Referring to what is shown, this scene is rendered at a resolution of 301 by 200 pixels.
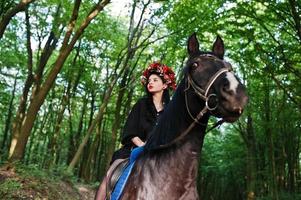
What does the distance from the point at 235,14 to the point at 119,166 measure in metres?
11.6

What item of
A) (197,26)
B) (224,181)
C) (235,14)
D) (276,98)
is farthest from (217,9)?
(224,181)

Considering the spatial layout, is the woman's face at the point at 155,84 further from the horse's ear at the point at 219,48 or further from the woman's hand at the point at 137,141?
the horse's ear at the point at 219,48

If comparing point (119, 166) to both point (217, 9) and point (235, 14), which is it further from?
point (217, 9)

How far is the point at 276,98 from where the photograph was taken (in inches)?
998

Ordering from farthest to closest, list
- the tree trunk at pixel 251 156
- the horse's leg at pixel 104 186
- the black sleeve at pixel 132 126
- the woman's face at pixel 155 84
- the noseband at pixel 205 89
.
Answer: the tree trunk at pixel 251 156 < the woman's face at pixel 155 84 < the black sleeve at pixel 132 126 < the horse's leg at pixel 104 186 < the noseband at pixel 205 89

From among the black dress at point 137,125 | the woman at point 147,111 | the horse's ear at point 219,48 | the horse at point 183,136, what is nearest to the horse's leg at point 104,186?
the woman at point 147,111

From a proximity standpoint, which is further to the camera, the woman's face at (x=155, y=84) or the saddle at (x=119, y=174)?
the woman's face at (x=155, y=84)

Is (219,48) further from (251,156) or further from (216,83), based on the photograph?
(251,156)

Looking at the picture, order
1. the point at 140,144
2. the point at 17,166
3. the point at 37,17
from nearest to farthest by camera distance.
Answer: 1. the point at 140,144
2. the point at 17,166
3. the point at 37,17

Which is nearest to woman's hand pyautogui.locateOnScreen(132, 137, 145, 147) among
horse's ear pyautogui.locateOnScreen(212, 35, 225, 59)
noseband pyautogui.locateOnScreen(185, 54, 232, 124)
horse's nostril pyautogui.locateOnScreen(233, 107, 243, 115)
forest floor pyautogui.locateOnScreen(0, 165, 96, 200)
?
noseband pyautogui.locateOnScreen(185, 54, 232, 124)

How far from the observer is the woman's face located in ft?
15.7

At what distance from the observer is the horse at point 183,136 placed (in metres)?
3.51

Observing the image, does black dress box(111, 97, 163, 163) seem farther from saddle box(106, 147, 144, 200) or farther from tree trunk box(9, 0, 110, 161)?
tree trunk box(9, 0, 110, 161)

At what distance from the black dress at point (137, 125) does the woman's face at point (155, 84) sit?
0.58ft
